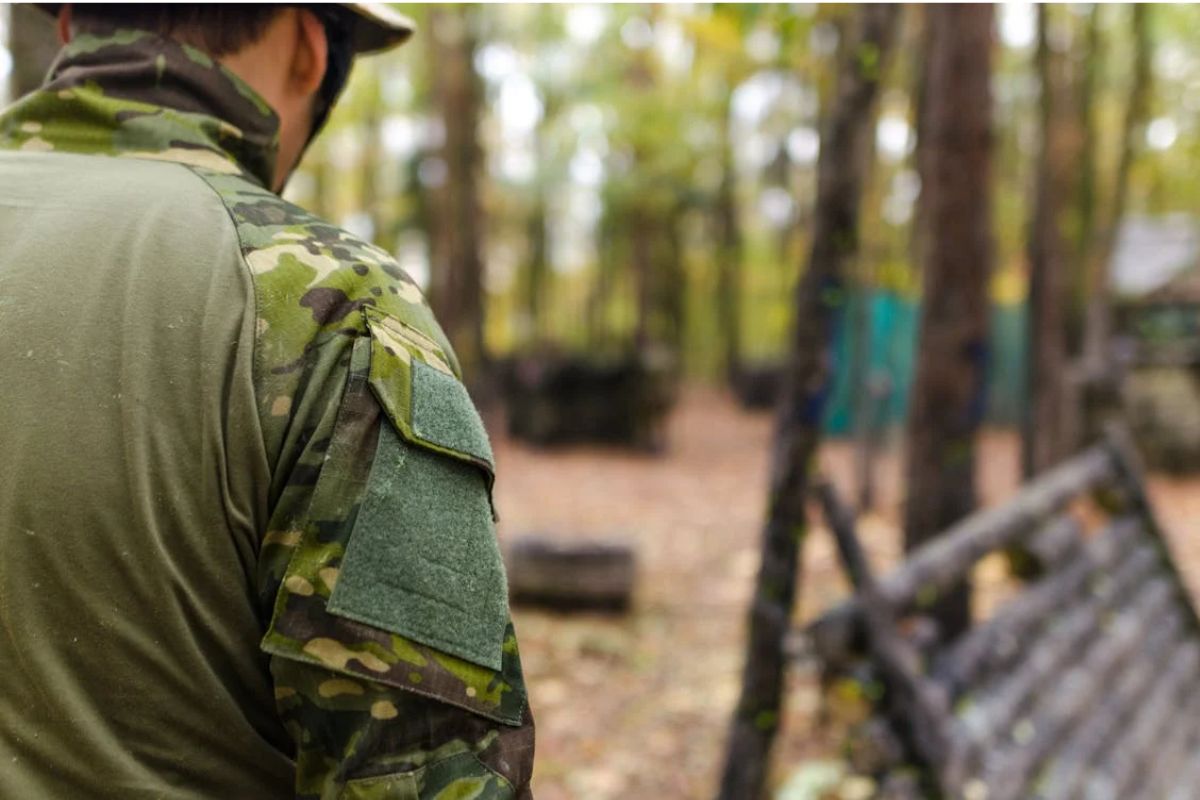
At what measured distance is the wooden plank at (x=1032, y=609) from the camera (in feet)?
10.8

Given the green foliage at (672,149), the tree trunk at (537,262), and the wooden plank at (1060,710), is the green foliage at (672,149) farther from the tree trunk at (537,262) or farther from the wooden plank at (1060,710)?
the wooden plank at (1060,710)

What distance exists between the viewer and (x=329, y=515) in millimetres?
1055

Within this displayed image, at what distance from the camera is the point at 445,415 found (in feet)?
3.65

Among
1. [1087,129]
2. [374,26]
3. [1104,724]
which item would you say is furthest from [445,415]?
[1087,129]

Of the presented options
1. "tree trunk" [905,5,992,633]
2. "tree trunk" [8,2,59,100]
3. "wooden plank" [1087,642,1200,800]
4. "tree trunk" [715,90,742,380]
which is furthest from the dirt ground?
"tree trunk" [715,90,742,380]

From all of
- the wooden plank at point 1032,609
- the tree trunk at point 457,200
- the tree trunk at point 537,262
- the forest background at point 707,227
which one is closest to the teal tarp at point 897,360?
the forest background at point 707,227

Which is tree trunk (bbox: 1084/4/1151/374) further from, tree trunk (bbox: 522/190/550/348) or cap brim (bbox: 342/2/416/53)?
tree trunk (bbox: 522/190/550/348)

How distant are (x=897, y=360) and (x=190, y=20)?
17526 mm

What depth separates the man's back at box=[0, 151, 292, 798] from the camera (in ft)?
3.44

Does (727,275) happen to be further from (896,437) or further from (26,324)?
(26,324)

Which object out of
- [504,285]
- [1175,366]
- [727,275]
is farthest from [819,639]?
[504,285]

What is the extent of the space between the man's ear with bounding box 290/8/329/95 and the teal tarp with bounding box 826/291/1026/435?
43.4 ft

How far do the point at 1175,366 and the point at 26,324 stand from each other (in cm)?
1540

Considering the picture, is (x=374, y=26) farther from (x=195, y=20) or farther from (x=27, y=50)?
(x=27, y=50)
